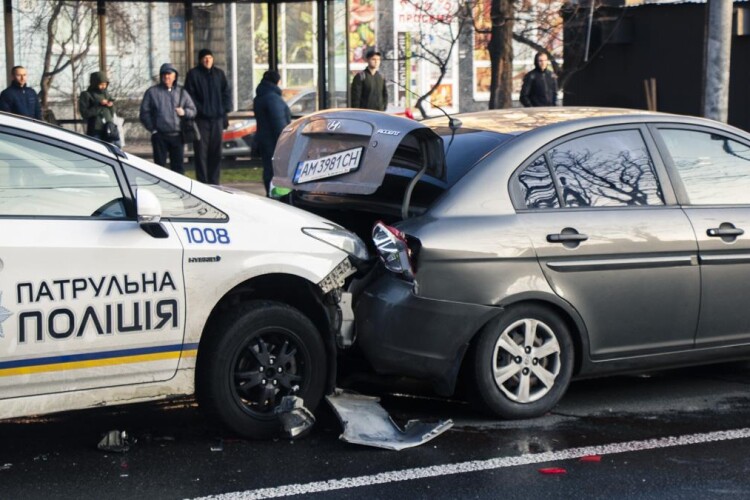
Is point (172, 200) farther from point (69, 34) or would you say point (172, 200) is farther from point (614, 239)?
point (69, 34)

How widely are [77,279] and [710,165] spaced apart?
3.50 metres

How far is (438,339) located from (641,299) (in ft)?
3.77

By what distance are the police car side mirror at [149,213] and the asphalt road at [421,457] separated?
1034 millimetres

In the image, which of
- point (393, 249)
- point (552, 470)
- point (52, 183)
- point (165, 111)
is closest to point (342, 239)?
point (393, 249)

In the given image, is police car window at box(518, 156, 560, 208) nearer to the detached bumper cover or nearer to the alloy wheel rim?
the detached bumper cover

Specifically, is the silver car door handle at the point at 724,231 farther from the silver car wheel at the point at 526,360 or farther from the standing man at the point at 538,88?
the standing man at the point at 538,88

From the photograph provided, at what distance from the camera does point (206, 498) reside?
5.09 meters

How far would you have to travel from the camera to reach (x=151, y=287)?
554 centimetres

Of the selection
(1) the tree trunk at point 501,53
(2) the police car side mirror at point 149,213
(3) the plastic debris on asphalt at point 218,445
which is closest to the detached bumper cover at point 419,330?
(3) the plastic debris on asphalt at point 218,445

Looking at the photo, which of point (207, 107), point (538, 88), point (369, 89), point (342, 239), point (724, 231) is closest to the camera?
point (342, 239)

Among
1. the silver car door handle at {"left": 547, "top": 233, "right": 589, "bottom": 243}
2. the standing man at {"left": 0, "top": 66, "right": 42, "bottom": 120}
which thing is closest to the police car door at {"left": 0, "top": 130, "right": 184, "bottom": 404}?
the silver car door handle at {"left": 547, "top": 233, "right": 589, "bottom": 243}

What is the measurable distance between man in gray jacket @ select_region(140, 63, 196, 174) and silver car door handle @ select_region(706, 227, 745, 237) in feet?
29.3

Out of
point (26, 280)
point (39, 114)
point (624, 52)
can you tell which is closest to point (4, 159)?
point (26, 280)

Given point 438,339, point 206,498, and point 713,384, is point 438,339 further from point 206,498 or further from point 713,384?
point 713,384
